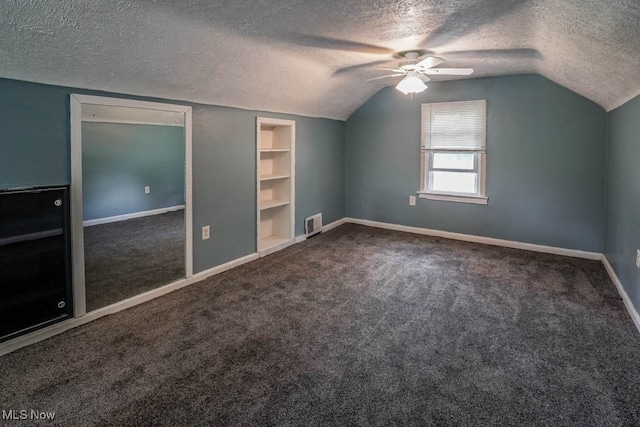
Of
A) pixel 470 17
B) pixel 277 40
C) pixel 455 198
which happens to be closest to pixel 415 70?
pixel 470 17

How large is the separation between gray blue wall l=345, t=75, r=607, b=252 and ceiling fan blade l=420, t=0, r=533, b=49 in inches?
84.6

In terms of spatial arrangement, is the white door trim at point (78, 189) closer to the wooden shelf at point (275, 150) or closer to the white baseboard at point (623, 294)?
the wooden shelf at point (275, 150)

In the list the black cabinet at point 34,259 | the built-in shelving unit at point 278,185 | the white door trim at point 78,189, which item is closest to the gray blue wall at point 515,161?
the built-in shelving unit at point 278,185

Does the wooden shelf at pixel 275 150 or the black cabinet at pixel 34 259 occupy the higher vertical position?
the wooden shelf at pixel 275 150

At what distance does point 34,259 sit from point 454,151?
4.70 metres

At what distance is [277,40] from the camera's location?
2.83 metres

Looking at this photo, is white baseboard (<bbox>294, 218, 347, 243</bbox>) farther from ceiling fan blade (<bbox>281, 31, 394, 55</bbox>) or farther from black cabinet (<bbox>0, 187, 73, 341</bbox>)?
black cabinet (<bbox>0, 187, 73, 341</bbox>)

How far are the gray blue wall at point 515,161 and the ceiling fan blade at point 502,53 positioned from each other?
1177 mm

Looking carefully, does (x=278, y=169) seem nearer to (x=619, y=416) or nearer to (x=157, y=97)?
(x=157, y=97)

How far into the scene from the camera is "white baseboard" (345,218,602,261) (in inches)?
173

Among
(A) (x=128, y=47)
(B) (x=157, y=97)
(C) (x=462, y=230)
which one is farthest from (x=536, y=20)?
(C) (x=462, y=230)

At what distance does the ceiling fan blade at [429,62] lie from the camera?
3.03m

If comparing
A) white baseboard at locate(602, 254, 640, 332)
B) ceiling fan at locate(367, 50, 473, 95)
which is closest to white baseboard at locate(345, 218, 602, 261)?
white baseboard at locate(602, 254, 640, 332)

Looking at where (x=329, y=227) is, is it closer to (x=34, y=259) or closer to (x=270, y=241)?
Answer: (x=270, y=241)
